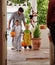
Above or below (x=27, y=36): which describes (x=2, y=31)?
above

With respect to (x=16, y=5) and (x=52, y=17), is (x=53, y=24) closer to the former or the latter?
(x=52, y=17)

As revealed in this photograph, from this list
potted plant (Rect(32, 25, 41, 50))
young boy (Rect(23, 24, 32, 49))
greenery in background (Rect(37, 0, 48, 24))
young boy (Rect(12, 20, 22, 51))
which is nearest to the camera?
young boy (Rect(12, 20, 22, 51))

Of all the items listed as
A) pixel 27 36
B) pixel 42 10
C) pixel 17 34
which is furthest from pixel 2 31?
pixel 42 10

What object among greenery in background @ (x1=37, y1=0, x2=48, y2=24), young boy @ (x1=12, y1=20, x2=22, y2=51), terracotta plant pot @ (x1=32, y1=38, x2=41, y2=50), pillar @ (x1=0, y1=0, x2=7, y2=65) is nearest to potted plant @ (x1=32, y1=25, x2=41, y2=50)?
terracotta plant pot @ (x1=32, y1=38, x2=41, y2=50)

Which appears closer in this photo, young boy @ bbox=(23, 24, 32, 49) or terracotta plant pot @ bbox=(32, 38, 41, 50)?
young boy @ bbox=(23, 24, 32, 49)

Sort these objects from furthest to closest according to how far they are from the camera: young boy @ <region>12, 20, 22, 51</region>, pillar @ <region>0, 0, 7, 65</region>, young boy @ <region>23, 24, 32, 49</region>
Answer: young boy @ <region>23, 24, 32, 49</region> < young boy @ <region>12, 20, 22, 51</region> < pillar @ <region>0, 0, 7, 65</region>

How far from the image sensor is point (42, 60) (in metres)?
8.52

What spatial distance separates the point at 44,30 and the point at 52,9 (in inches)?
338

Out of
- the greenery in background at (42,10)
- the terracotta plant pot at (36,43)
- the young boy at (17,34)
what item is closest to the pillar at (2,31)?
the young boy at (17,34)

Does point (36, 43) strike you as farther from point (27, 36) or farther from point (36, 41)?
point (27, 36)

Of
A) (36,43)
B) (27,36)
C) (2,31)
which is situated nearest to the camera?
(2,31)

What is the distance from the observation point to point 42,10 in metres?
13.8

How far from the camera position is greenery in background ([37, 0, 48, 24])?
44.7 feet

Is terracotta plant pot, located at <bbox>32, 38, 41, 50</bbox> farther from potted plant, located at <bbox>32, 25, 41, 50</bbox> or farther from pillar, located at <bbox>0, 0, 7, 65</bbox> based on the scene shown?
pillar, located at <bbox>0, 0, 7, 65</bbox>
